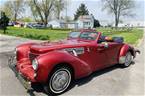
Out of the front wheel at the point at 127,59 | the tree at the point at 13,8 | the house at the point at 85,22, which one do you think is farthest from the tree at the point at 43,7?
the front wheel at the point at 127,59

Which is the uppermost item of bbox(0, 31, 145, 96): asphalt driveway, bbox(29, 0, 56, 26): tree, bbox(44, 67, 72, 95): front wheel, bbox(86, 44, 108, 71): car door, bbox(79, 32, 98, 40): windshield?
bbox(29, 0, 56, 26): tree

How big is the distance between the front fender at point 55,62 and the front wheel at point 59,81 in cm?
16

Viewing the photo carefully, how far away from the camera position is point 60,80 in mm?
4891

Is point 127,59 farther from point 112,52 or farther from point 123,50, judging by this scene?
point 112,52

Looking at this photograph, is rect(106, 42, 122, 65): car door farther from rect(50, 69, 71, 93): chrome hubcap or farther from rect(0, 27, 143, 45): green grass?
rect(0, 27, 143, 45): green grass

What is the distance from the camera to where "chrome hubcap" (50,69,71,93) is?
479cm

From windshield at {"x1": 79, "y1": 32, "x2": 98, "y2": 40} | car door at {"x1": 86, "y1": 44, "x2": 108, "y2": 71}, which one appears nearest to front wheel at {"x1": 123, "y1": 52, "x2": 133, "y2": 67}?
car door at {"x1": 86, "y1": 44, "x2": 108, "y2": 71}

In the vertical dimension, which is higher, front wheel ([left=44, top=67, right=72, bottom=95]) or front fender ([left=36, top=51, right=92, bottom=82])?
front fender ([left=36, top=51, right=92, bottom=82])

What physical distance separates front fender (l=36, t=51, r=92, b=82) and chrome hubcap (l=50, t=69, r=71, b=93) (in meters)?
0.21

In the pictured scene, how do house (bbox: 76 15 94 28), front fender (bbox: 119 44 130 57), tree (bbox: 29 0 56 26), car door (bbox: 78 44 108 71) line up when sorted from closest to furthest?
1. car door (bbox: 78 44 108 71)
2. front fender (bbox: 119 44 130 57)
3. tree (bbox: 29 0 56 26)
4. house (bbox: 76 15 94 28)

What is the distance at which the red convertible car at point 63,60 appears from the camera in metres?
4.62

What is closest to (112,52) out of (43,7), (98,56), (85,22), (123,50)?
(123,50)

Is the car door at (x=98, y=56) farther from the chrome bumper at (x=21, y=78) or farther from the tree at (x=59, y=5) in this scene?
the tree at (x=59, y=5)

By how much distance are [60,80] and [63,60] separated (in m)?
0.49
